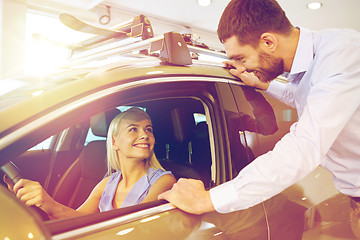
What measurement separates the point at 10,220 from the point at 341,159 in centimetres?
117

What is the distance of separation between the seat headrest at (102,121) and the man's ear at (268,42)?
3.19 ft

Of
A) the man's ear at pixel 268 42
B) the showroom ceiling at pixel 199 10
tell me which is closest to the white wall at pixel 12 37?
the showroom ceiling at pixel 199 10

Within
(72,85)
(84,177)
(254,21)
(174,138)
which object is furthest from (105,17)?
(72,85)

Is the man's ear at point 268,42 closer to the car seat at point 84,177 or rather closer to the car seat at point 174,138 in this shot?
the car seat at point 174,138

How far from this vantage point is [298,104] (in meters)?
1.46

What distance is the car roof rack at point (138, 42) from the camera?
4.19 feet

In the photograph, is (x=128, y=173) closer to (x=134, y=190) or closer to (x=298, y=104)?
(x=134, y=190)

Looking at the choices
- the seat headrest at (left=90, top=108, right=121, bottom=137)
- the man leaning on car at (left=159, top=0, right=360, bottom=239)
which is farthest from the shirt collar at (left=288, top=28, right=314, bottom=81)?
the seat headrest at (left=90, top=108, right=121, bottom=137)

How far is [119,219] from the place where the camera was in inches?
38.4

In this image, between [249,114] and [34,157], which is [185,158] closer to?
[249,114]

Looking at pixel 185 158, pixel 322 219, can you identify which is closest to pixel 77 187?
pixel 185 158

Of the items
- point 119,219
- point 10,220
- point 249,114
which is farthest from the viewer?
point 249,114

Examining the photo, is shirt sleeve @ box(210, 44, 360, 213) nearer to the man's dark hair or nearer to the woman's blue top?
the man's dark hair

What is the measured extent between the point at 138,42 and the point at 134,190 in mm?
766
